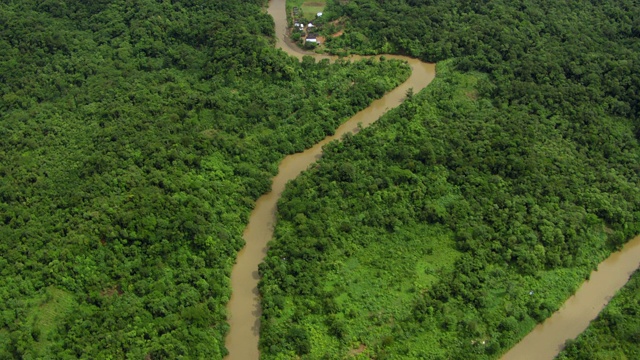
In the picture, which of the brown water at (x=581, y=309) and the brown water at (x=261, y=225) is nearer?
the brown water at (x=581, y=309)

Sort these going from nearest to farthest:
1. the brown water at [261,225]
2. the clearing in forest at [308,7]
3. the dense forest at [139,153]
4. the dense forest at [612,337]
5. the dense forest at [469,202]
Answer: the dense forest at [612,337] → the dense forest at [139,153] → the dense forest at [469,202] → the brown water at [261,225] → the clearing in forest at [308,7]

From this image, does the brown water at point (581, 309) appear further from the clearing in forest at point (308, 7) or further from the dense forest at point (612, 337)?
the clearing in forest at point (308, 7)

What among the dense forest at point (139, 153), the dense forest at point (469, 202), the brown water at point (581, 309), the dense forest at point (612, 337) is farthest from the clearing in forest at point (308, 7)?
the dense forest at point (612, 337)

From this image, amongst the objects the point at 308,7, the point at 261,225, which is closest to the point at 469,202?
the point at 261,225

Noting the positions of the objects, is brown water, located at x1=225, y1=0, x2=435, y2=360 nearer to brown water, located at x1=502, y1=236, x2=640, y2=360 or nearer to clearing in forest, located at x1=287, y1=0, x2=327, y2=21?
clearing in forest, located at x1=287, y1=0, x2=327, y2=21

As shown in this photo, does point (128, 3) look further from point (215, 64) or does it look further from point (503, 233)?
point (503, 233)

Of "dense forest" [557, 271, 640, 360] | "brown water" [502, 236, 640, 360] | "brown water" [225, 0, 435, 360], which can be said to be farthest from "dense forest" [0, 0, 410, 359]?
"dense forest" [557, 271, 640, 360]
